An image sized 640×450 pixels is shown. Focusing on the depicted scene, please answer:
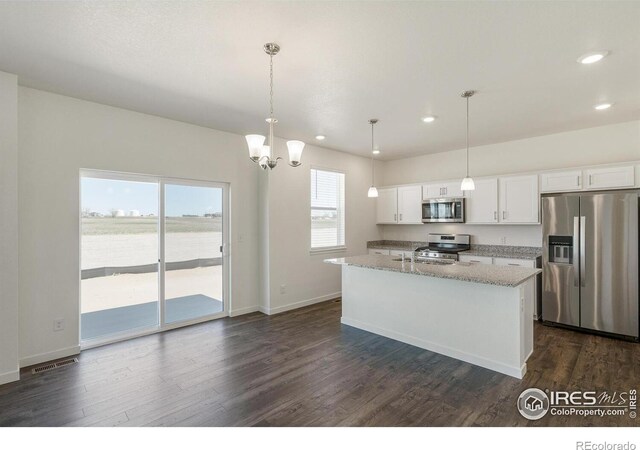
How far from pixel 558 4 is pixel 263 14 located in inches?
72.4

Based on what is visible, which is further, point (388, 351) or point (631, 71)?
point (388, 351)

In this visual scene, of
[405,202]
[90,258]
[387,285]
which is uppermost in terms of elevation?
[405,202]

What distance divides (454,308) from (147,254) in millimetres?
3770

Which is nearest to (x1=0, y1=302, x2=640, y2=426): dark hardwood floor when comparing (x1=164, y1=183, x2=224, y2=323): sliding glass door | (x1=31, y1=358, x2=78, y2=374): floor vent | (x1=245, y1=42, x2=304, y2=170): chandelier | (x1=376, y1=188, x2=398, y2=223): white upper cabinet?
(x1=31, y1=358, x2=78, y2=374): floor vent

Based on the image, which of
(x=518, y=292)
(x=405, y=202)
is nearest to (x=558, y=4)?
(x=518, y=292)

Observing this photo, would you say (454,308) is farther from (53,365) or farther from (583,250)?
(53,365)

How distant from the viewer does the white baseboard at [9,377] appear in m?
2.85

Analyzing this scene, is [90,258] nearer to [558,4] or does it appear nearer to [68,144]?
[68,144]

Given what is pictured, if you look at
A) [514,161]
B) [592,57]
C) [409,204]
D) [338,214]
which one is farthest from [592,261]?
[338,214]

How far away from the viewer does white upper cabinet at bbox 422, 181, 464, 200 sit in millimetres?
5617

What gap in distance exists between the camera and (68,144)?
3.44m

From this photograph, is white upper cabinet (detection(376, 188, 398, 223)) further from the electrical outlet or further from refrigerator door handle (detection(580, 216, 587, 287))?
the electrical outlet

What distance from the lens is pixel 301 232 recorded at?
540 cm
